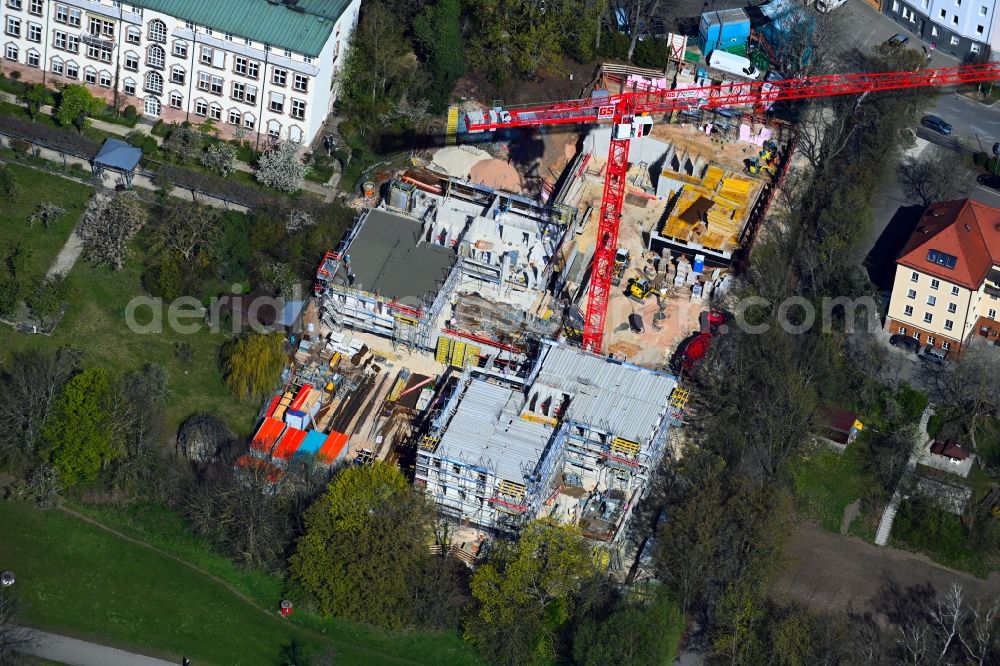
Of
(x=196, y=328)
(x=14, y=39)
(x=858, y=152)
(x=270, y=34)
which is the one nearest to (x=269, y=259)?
(x=196, y=328)

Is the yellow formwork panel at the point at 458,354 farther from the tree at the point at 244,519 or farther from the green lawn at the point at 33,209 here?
the green lawn at the point at 33,209

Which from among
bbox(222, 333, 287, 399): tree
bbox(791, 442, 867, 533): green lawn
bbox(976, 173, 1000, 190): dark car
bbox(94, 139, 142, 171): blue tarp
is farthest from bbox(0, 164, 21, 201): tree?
bbox(976, 173, 1000, 190): dark car

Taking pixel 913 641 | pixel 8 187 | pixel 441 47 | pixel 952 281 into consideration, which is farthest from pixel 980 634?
pixel 8 187

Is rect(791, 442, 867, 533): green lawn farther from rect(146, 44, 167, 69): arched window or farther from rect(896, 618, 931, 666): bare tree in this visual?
rect(146, 44, 167, 69): arched window

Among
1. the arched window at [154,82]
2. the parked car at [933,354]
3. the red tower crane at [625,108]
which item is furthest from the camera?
the arched window at [154,82]

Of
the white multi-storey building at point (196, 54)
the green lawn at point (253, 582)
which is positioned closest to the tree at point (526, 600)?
the green lawn at point (253, 582)

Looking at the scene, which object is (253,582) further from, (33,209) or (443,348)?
(33,209)
